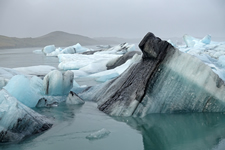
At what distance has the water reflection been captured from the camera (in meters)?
2.89

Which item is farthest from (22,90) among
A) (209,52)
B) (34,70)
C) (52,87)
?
(209,52)

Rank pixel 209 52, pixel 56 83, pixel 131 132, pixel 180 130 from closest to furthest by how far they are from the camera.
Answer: pixel 131 132 < pixel 180 130 < pixel 56 83 < pixel 209 52

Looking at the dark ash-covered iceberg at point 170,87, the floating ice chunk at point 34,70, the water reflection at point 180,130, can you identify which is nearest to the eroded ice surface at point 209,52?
the dark ash-covered iceberg at point 170,87

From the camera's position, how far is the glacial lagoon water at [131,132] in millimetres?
2822

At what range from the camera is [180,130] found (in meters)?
3.39

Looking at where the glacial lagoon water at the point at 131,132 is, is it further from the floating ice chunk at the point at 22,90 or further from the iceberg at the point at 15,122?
the floating ice chunk at the point at 22,90

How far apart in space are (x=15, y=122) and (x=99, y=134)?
42.0 inches

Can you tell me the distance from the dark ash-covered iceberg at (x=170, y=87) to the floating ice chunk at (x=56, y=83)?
1711 mm

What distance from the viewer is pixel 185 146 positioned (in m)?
2.82

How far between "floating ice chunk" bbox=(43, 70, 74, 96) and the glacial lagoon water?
1195 mm

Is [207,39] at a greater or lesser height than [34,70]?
greater

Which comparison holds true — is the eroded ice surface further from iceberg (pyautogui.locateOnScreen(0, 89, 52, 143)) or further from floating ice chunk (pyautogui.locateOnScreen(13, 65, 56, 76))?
floating ice chunk (pyautogui.locateOnScreen(13, 65, 56, 76))

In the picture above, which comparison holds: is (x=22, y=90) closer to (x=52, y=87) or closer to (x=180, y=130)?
(x=52, y=87)

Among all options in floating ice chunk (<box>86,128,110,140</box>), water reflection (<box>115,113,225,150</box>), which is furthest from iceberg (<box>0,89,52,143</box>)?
water reflection (<box>115,113,225,150</box>)
